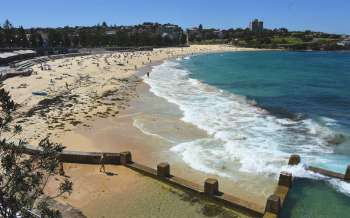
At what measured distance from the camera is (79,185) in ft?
55.0

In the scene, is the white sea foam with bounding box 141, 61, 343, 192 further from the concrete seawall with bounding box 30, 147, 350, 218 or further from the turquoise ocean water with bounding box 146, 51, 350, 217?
the concrete seawall with bounding box 30, 147, 350, 218

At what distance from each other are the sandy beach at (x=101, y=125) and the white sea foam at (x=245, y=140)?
1217 millimetres

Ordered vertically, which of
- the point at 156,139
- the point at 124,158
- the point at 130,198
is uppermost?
the point at 124,158

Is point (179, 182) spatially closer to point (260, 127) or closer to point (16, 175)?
point (16, 175)

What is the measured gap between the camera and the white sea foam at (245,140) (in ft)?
65.3

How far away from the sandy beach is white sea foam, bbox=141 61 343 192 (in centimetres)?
122

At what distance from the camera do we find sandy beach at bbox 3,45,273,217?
16203 millimetres

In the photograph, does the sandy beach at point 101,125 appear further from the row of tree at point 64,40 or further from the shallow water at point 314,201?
the row of tree at point 64,40

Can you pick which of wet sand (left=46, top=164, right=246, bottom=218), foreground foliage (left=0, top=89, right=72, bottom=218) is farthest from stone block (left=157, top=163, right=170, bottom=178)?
→ foreground foliage (left=0, top=89, right=72, bottom=218)

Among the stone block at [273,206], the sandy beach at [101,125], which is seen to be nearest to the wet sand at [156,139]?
the sandy beach at [101,125]

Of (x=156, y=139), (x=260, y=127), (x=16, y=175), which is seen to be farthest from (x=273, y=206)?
(x=260, y=127)

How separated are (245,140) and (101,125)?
37.4 feet

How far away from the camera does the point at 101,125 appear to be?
28781mm

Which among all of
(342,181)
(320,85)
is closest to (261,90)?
(320,85)
